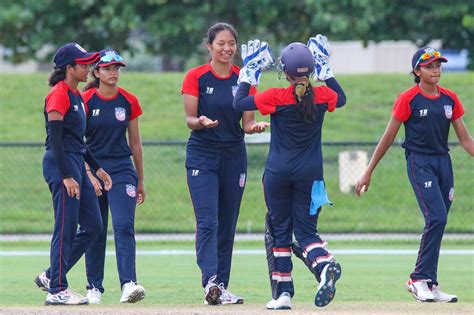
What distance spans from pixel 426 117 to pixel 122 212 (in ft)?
8.19

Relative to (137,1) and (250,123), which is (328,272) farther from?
(137,1)

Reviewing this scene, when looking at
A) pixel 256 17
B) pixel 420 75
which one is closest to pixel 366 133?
pixel 256 17

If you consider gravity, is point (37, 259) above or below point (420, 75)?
below

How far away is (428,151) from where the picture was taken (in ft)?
30.5

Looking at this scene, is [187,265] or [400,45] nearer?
[187,265]

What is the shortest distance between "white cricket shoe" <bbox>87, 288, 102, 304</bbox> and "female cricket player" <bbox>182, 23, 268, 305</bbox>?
100cm

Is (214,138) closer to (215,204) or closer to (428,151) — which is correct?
(215,204)

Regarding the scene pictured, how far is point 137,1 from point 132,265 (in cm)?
1529

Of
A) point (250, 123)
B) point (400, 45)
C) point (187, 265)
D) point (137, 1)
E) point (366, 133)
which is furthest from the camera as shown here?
point (400, 45)

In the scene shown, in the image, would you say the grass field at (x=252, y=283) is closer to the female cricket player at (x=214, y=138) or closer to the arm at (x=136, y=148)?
the female cricket player at (x=214, y=138)

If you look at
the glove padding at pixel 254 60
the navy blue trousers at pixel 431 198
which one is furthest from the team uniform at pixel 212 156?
the navy blue trousers at pixel 431 198

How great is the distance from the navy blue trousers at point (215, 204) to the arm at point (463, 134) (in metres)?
1.72

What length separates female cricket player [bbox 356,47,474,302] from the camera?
30.4ft

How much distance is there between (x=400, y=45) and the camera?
90.9 ft
